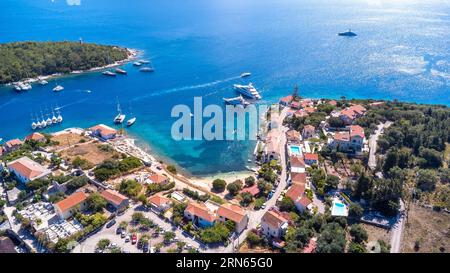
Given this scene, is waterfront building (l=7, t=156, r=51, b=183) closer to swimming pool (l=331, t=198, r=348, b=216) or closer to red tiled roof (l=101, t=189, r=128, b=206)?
red tiled roof (l=101, t=189, r=128, b=206)

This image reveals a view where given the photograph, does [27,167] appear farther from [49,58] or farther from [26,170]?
[49,58]

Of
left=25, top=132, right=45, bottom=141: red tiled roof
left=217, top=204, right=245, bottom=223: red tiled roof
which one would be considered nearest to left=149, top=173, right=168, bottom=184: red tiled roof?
left=217, top=204, right=245, bottom=223: red tiled roof

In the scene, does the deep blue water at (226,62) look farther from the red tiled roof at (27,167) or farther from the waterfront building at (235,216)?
the red tiled roof at (27,167)

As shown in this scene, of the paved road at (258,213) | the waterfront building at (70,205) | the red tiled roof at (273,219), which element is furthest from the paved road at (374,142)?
the waterfront building at (70,205)

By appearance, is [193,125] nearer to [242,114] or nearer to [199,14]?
[242,114]

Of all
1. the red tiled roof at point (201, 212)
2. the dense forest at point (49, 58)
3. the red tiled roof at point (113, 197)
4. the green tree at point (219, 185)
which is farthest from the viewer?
the dense forest at point (49, 58)
